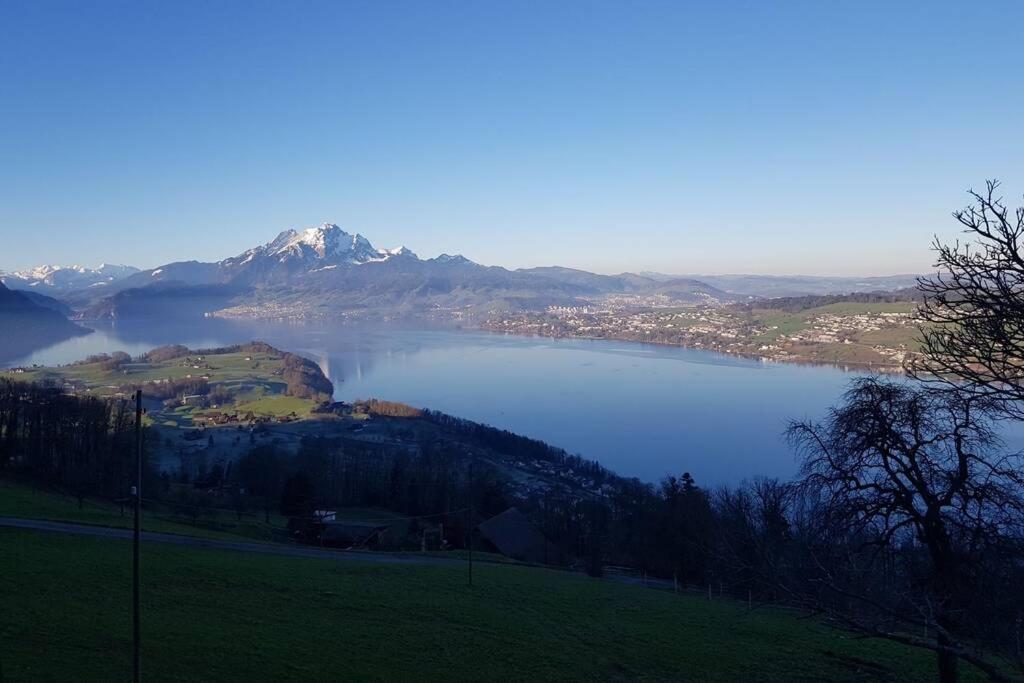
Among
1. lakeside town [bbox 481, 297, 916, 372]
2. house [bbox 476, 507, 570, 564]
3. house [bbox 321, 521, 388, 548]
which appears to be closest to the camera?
house [bbox 321, 521, 388, 548]

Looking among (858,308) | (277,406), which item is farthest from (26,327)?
(858,308)

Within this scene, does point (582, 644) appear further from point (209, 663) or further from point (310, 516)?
point (310, 516)

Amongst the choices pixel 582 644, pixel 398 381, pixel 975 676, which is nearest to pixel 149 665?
pixel 582 644

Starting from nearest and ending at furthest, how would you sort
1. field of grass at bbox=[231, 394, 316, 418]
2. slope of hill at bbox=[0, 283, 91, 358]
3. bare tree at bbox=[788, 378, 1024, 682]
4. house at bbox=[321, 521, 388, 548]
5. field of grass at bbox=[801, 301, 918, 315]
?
1. bare tree at bbox=[788, 378, 1024, 682]
2. house at bbox=[321, 521, 388, 548]
3. field of grass at bbox=[231, 394, 316, 418]
4. field of grass at bbox=[801, 301, 918, 315]
5. slope of hill at bbox=[0, 283, 91, 358]

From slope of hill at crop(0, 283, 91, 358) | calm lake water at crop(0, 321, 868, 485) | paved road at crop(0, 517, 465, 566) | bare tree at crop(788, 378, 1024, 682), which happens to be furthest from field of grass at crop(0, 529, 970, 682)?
slope of hill at crop(0, 283, 91, 358)

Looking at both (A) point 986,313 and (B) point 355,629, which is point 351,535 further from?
(A) point 986,313

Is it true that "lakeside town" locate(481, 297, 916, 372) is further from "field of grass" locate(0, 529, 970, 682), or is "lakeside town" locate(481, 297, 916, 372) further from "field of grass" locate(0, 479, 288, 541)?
"field of grass" locate(0, 479, 288, 541)
